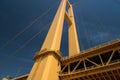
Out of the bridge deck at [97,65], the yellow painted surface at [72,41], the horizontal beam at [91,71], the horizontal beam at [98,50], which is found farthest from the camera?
the yellow painted surface at [72,41]

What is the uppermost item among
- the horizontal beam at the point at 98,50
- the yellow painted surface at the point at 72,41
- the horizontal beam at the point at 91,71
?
the yellow painted surface at the point at 72,41

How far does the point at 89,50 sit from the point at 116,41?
4.07 m

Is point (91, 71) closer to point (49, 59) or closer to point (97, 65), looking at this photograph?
point (97, 65)

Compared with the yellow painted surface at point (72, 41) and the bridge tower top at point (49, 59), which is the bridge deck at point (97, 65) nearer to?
the bridge tower top at point (49, 59)

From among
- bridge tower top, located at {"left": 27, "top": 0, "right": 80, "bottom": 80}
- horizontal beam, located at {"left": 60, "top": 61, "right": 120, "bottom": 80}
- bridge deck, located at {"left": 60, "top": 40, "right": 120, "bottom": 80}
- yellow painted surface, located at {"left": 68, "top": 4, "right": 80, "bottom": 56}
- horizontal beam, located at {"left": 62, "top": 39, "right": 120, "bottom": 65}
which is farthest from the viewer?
yellow painted surface, located at {"left": 68, "top": 4, "right": 80, "bottom": 56}

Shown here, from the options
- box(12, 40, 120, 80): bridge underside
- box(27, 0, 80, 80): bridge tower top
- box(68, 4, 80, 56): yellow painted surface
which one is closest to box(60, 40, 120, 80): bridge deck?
box(12, 40, 120, 80): bridge underside

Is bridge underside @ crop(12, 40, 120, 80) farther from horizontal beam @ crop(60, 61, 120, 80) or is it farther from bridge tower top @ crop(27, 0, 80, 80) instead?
bridge tower top @ crop(27, 0, 80, 80)

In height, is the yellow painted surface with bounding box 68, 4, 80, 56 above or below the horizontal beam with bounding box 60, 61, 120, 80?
above

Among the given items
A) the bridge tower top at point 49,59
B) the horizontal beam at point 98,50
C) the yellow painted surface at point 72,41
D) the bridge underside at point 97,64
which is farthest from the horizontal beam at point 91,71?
the yellow painted surface at point 72,41

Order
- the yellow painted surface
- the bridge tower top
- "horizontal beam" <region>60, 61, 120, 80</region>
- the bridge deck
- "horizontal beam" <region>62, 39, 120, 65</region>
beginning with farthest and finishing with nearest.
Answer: the yellow painted surface → the bridge tower top → "horizontal beam" <region>62, 39, 120, 65</region> → the bridge deck → "horizontal beam" <region>60, 61, 120, 80</region>

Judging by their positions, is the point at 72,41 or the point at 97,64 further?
the point at 72,41

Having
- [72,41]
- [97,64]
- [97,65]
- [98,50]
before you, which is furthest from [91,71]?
[72,41]

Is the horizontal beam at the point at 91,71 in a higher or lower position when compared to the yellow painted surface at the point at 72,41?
lower

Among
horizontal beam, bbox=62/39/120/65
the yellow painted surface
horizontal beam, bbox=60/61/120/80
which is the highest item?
the yellow painted surface
